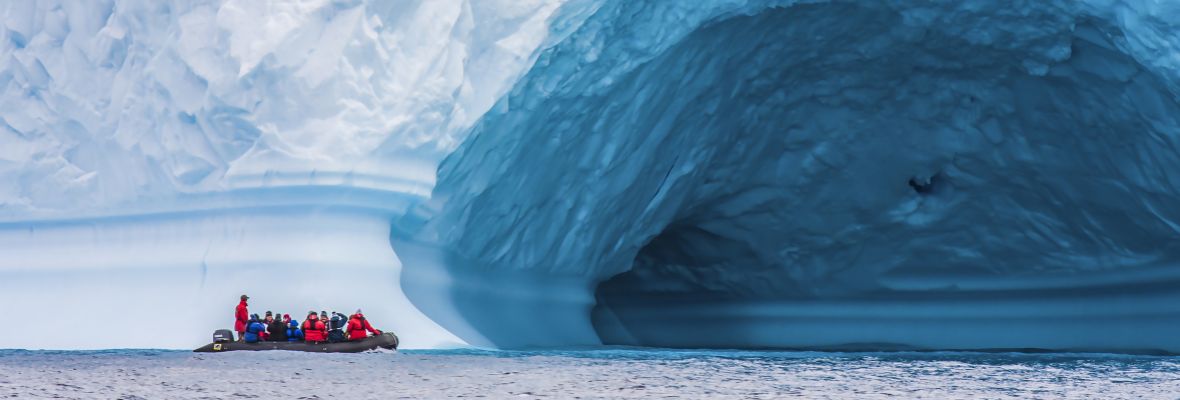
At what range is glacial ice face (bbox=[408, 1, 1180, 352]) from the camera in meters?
8.85

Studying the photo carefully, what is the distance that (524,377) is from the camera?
609 centimetres

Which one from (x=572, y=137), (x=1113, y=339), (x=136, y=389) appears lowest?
(x=136, y=389)

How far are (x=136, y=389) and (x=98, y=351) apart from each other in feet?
9.20

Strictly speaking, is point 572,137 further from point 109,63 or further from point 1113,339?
point 1113,339

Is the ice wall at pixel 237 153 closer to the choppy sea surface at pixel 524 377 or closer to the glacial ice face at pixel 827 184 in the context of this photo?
the glacial ice face at pixel 827 184

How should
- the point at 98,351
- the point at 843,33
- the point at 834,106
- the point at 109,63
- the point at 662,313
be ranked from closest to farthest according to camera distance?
1. the point at 98,351
2. the point at 109,63
3. the point at 843,33
4. the point at 834,106
5. the point at 662,313

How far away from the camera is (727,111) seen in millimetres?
10344

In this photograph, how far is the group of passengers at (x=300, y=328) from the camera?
7430 mm

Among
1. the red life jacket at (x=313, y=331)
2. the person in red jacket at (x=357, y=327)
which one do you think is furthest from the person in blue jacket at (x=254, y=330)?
the person in red jacket at (x=357, y=327)

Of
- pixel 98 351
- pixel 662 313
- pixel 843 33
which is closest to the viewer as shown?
pixel 98 351

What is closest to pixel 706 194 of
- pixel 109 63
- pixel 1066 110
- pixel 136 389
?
pixel 1066 110

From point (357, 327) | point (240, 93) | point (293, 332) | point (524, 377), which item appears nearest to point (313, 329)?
point (293, 332)

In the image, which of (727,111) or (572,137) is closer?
(572,137)

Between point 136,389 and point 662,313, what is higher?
point 662,313
